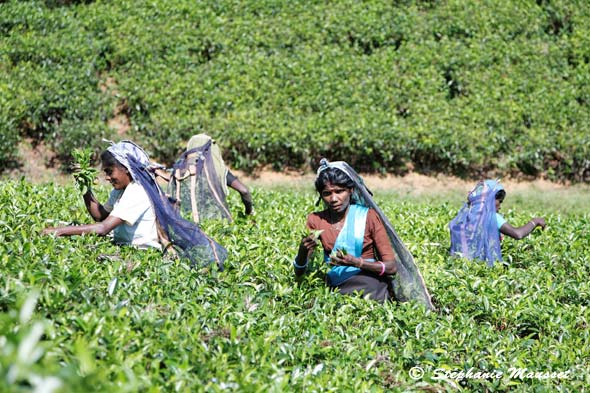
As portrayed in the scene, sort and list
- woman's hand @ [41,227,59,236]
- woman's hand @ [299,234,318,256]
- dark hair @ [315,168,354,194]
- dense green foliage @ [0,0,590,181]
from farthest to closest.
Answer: dense green foliage @ [0,0,590,181]
woman's hand @ [41,227,59,236]
dark hair @ [315,168,354,194]
woman's hand @ [299,234,318,256]

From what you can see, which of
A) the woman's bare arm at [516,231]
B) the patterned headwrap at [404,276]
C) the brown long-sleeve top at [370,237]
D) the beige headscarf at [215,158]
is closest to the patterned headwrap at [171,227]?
the brown long-sleeve top at [370,237]

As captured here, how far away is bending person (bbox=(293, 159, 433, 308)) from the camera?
483cm

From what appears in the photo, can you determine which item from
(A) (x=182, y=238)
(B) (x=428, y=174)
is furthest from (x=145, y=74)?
(A) (x=182, y=238)

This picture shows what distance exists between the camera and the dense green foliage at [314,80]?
12797 millimetres

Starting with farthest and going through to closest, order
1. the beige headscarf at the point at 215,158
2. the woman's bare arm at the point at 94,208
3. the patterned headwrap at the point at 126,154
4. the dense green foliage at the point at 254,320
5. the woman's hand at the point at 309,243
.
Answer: the beige headscarf at the point at 215,158
the woman's bare arm at the point at 94,208
the patterned headwrap at the point at 126,154
the woman's hand at the point at 309,243
the dense green foliage at the point at 254,320

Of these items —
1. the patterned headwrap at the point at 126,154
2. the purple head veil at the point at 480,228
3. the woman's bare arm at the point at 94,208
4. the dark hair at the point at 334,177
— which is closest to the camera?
the dark hair at the point at 334,177

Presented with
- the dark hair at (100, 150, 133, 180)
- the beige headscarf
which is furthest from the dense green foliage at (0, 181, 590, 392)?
the beige headscarf

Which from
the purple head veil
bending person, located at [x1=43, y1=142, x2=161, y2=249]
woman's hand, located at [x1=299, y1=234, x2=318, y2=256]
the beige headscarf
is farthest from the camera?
the beige headscarf

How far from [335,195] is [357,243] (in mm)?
363

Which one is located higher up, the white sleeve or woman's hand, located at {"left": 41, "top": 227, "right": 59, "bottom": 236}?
the white sleeve

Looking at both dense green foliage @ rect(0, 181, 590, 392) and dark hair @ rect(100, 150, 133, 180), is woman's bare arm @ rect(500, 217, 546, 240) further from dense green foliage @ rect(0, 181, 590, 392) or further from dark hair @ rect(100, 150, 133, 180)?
dark hair @ rect(100, 150, 133, 180)

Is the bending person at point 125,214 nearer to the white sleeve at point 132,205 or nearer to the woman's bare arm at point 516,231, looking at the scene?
the white sleeve at point 132,205

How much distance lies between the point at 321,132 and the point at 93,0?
24.0 ft

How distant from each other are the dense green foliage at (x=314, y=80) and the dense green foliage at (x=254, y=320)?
601cm
